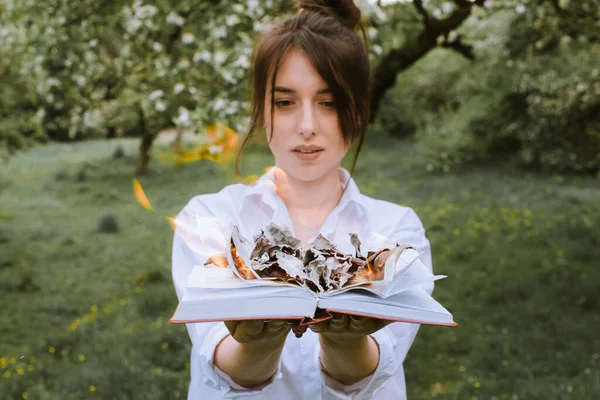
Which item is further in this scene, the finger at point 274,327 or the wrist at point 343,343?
the wrist at point 343,343

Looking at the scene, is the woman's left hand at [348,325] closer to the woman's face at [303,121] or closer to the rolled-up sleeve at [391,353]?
the rolled-up sleeve at [391,353]

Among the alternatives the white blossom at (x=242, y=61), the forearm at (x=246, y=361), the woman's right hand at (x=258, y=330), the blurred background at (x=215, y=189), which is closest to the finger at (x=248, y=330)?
the woman's right hand at (x=258, y=330)

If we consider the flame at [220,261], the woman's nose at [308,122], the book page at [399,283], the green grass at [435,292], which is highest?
the woman's nose at [308,122]

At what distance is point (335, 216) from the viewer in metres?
1.87

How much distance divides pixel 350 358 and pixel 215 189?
10.7 metres

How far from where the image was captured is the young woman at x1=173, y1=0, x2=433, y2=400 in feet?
4.76

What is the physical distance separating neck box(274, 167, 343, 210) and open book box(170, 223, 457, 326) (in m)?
0.74

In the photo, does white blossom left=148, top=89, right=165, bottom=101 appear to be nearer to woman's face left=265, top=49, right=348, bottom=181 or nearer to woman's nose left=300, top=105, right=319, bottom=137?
woman's face left=265, top=49, right=348, bottom=181

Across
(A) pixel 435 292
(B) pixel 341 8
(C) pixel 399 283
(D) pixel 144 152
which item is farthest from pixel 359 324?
(D) pixel 144 152

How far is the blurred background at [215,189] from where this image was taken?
454 cm

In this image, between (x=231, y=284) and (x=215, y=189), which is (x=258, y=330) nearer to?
(x=231, y=284)

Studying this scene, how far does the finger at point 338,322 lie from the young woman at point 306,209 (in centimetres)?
15

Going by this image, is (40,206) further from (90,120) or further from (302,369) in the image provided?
(302,369)

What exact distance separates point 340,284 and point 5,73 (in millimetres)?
7040
